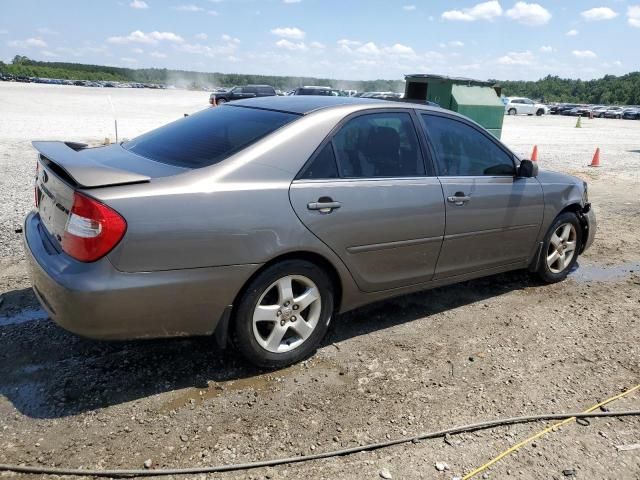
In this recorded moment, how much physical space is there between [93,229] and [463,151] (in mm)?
2775

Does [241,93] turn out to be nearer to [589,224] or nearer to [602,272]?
[602,272]

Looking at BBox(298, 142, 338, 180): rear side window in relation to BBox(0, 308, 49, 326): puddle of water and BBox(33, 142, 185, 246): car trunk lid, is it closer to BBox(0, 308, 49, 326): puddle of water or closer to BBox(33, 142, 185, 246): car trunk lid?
BBox(33, 142, 185, 246): car trunk lid

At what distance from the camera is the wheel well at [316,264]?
304 centimetres

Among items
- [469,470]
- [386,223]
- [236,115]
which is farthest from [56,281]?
[469,470]

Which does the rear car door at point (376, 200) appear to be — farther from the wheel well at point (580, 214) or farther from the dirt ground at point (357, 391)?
the wheel well at point (580, 214)

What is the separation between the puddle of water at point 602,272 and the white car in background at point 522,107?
136 feet

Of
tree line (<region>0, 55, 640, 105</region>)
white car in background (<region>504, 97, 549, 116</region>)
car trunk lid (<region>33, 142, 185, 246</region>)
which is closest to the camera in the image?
car trunk lid (<region>33, 142, 185, 246</region>)

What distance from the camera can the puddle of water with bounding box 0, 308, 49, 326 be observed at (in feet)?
12.2

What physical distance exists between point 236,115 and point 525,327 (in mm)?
2699

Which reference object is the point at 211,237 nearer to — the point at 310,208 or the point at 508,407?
the point at 310,208

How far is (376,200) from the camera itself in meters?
3.44

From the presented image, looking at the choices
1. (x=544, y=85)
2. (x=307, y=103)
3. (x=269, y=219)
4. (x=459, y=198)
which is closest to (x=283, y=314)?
(x=269, y=219)

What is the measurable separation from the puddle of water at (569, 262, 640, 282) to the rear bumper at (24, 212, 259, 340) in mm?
3852

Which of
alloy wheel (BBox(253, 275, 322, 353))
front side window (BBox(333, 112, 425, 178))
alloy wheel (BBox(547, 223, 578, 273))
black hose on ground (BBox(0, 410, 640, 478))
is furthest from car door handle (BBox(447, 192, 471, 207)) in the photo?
black hose on ground (BBox(0, 410, 640, 478))
